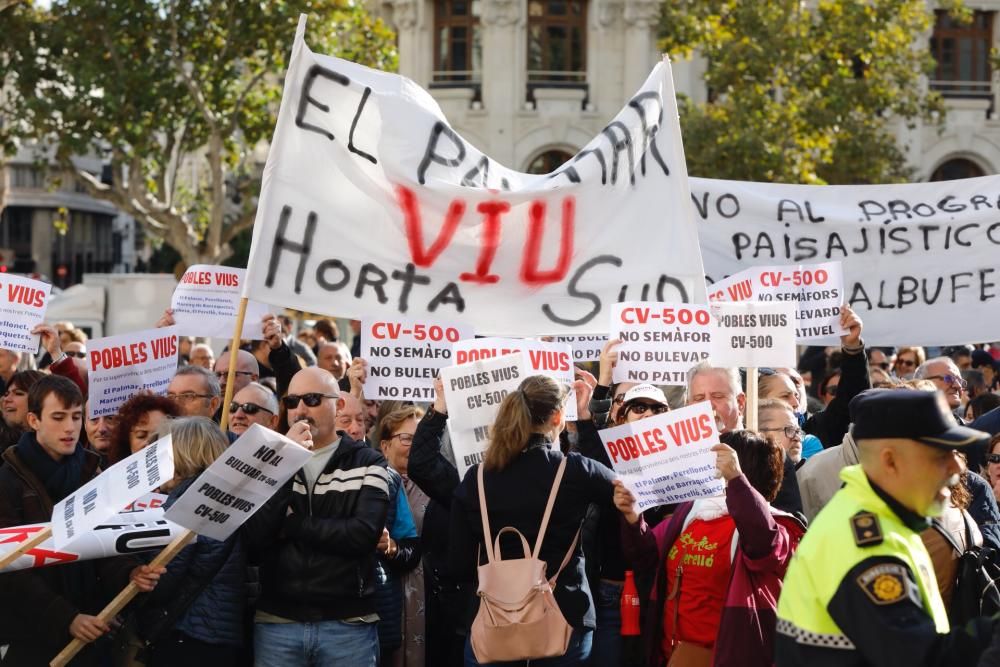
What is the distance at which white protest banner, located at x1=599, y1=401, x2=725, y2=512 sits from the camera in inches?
249

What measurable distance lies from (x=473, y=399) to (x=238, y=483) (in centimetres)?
126

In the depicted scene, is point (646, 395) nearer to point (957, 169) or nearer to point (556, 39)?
point (556, 39)

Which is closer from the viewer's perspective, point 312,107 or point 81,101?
point 312,107

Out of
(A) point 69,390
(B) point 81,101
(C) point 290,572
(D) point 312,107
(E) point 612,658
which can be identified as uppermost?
(B) point 81,101

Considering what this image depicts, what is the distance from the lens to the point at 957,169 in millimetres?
40656

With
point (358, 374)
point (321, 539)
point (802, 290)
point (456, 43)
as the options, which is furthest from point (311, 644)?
point (456, 43)

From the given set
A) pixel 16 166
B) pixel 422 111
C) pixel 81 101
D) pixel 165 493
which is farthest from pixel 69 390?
pixel 16 166

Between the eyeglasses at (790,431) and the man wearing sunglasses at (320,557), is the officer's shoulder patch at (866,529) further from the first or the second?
the eyeglasses at (790,431)

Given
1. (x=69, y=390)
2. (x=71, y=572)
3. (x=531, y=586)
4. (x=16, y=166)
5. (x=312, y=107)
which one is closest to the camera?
(x=531, y=586)

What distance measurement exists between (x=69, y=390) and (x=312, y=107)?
1748 mm

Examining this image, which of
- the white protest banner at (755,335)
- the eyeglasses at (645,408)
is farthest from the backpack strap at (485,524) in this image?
the white protest banner at (755,335)

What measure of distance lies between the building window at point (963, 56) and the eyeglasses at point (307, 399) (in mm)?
35471

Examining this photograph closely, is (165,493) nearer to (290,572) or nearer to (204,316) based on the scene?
(290,572)

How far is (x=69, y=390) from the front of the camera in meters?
7.22
